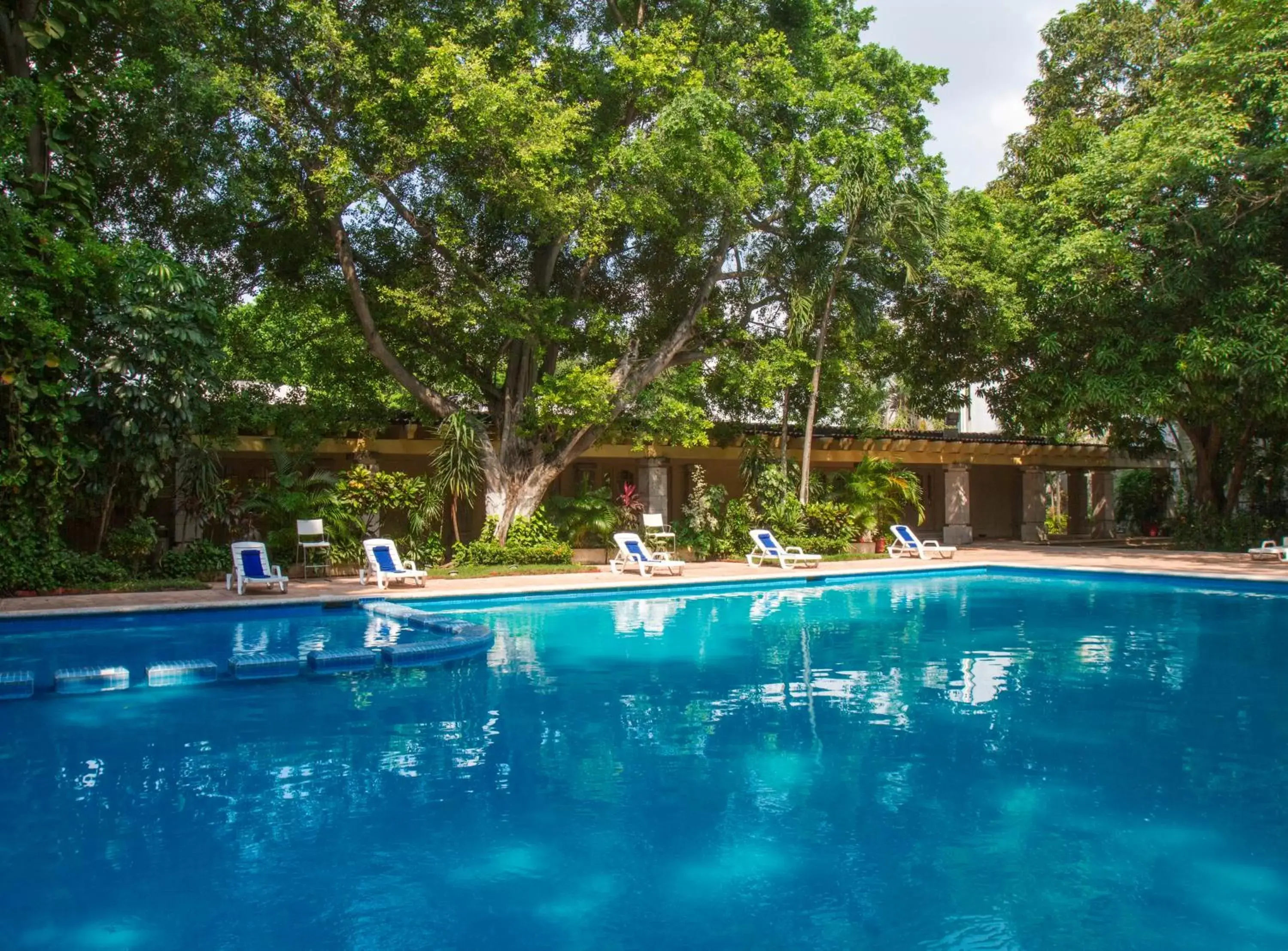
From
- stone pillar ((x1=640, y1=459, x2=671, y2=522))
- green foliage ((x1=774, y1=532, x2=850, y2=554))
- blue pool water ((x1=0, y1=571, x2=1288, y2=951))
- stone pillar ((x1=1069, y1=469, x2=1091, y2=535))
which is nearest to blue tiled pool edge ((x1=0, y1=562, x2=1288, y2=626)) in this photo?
blue pool water ((x1=0, y1=571, x2=1288, y2=951))

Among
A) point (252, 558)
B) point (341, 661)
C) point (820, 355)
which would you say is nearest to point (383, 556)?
point (252, 558)

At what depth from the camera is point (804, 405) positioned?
22.3 metres

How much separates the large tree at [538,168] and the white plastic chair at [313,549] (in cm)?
312

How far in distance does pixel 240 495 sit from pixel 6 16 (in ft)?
24.6

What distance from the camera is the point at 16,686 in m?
7.89

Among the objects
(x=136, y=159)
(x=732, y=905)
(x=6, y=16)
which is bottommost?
(x=732, y=905)

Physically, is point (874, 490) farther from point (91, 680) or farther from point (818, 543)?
point (91, 680)

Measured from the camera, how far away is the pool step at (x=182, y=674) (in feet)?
27.9

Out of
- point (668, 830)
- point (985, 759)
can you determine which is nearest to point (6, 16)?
point (668, 830)

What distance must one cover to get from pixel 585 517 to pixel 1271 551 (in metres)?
13.8

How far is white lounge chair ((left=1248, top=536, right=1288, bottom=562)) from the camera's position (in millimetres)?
18703

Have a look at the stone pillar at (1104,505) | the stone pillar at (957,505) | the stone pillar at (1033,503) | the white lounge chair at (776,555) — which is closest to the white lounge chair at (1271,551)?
the stone pillar at (1033,503)

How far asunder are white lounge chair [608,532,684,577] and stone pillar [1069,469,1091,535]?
18.1 m

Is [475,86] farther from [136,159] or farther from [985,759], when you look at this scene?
[985,759]
